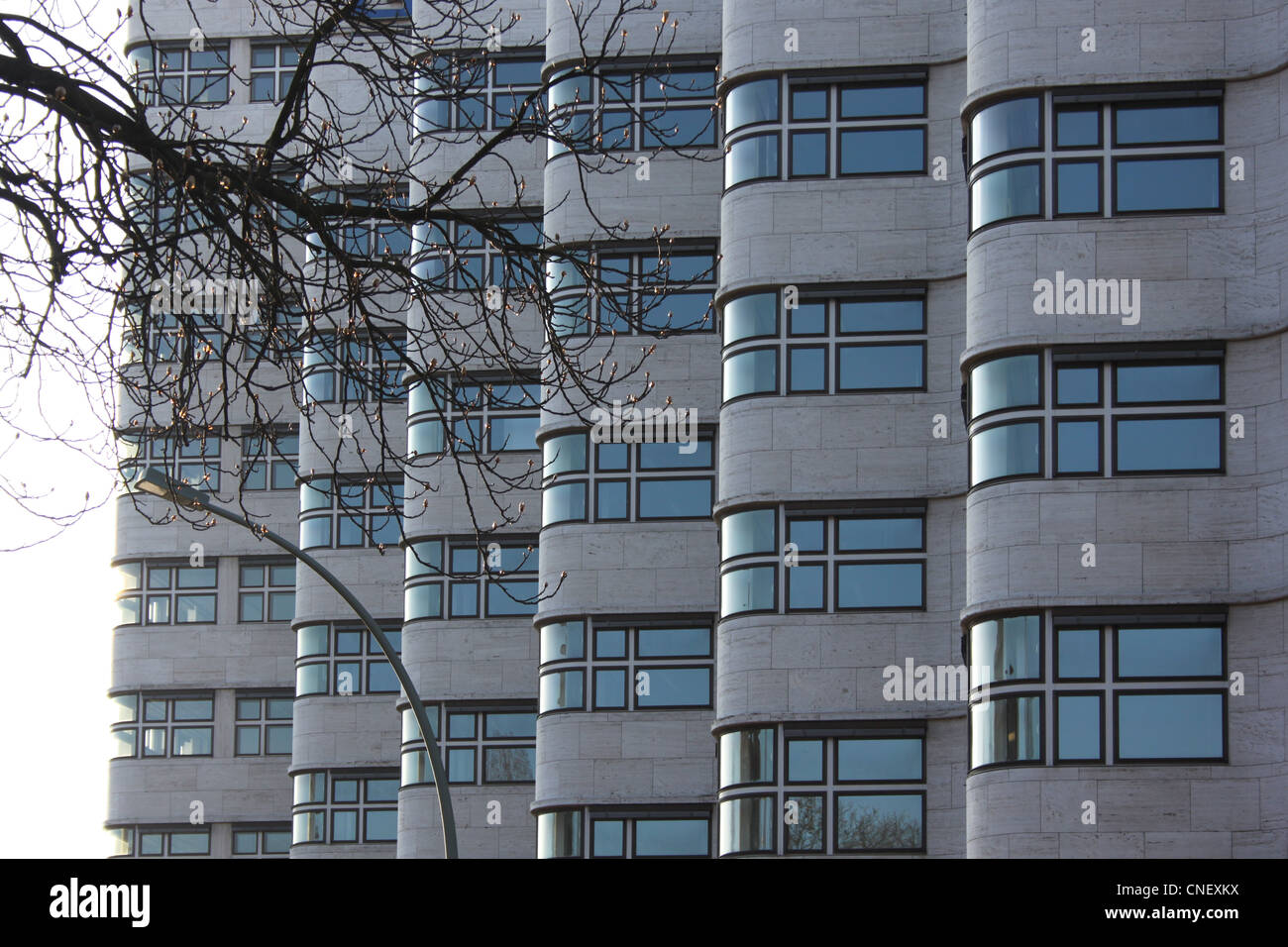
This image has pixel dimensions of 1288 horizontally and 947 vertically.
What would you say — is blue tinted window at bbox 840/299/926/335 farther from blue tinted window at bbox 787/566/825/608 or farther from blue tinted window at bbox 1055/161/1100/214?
blue tinted window at bbox 1055/161/1100/214

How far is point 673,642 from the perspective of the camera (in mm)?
32125

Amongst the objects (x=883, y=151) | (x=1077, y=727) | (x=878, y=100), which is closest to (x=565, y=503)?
(x=883, y=151)

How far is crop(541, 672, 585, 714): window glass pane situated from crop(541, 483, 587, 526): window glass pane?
2288 millimetres

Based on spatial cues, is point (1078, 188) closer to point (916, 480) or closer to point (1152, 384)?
point (1152, 384)

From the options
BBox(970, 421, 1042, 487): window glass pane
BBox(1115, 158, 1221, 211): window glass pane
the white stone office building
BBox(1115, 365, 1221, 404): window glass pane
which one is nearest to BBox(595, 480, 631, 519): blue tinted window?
the white stone office building

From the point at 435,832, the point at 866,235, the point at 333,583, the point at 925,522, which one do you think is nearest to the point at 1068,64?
the point at 866,235

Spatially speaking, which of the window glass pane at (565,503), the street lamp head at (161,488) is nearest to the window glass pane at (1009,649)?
the window glass pane at (565,503)

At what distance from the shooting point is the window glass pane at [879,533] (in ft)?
93.2

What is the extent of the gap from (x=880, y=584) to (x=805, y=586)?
97cm

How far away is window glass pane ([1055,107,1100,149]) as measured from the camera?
85.5ft

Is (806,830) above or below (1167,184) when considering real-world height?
below

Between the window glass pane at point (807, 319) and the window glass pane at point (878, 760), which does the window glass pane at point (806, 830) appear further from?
the window glass pane at point (807, 319)

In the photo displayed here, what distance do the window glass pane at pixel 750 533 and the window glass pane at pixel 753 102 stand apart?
5357 mm

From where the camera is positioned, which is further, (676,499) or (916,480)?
(676,499)
